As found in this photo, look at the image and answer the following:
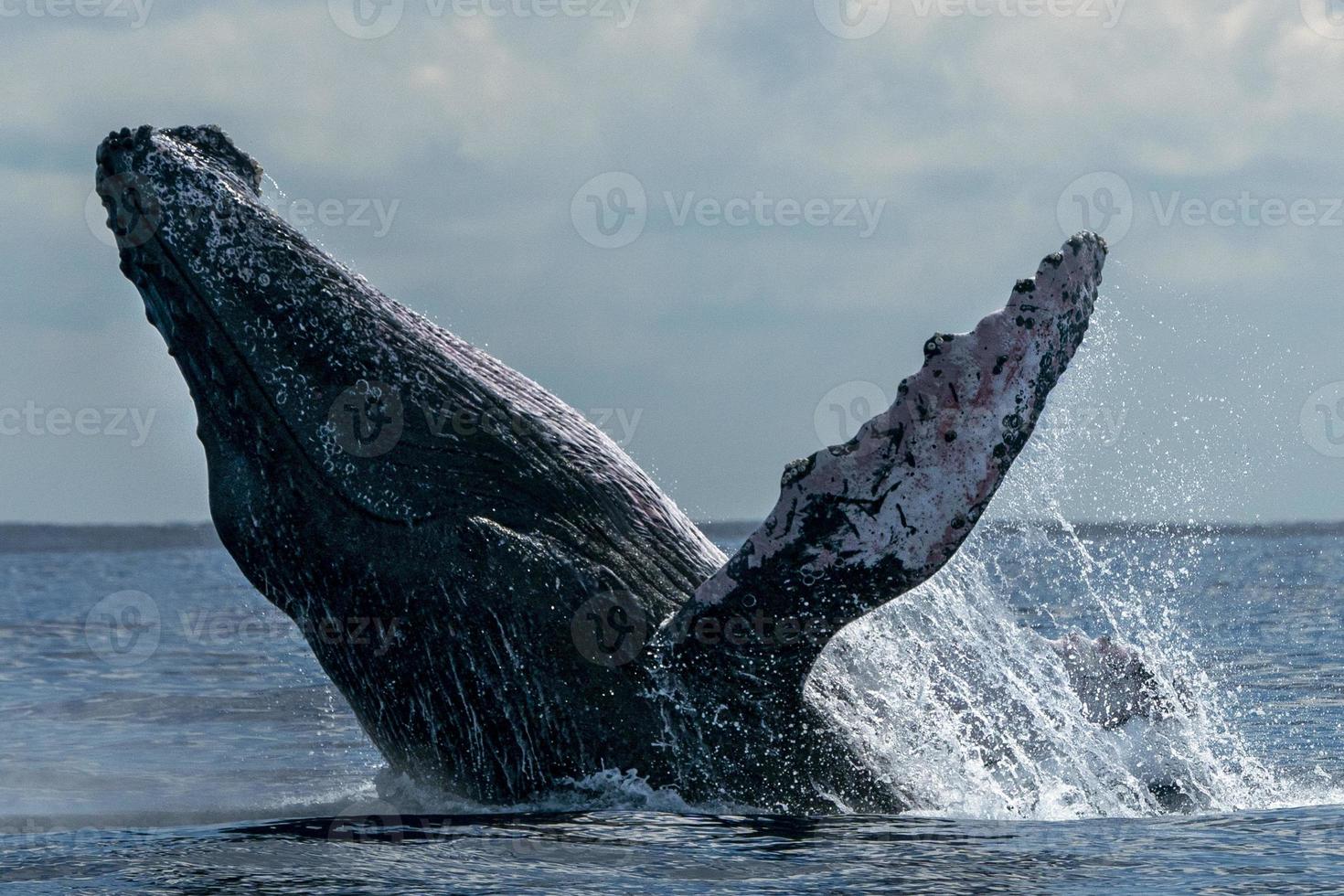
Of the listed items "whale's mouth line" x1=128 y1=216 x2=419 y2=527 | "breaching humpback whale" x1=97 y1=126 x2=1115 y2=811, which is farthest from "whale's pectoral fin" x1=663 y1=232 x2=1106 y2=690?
"whale's mouth line" x1=128 y1=216 x2=419 y2=527

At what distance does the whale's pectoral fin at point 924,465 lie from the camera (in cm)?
702

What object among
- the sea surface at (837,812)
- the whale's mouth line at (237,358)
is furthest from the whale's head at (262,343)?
the sea surface at (837,812)

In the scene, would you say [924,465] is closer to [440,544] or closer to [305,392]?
[440,544]

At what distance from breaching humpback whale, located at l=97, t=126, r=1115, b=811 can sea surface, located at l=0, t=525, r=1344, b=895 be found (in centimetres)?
32

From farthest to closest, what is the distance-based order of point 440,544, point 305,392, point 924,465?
point 305,392
point 440,544
point 924,465

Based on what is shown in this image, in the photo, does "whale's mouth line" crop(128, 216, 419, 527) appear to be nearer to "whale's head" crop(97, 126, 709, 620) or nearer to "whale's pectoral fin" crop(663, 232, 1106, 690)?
"whale's head" crop(97, 126, 709, 620)

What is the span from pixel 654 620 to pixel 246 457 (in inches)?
92.5

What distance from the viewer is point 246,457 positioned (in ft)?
27.2

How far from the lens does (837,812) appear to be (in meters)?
8.13

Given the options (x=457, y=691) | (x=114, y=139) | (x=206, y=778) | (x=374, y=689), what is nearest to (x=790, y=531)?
(x=457, y=691)

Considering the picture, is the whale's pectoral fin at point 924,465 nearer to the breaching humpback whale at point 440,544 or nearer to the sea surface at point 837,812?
the breaching humpback whale at point 440,544

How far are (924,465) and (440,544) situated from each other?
264 cm

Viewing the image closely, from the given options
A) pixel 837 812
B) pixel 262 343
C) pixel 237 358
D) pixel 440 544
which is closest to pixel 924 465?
pixel 837 812

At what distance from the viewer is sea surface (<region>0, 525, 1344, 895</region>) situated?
6555mm
